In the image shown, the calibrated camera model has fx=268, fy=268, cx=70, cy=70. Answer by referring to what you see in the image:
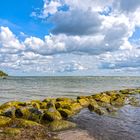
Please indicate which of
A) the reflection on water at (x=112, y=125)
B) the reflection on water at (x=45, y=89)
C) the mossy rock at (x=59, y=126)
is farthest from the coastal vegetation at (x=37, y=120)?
the reflection on water at (x=45, y=89)

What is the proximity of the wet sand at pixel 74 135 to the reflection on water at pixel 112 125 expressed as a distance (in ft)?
1.72

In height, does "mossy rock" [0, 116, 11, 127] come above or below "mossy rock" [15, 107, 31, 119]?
below

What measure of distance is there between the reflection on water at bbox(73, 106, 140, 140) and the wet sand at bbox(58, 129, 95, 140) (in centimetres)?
52

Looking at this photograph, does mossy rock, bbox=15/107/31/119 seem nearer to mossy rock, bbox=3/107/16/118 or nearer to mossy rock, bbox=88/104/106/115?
mossy rock, bbox=3/107/16/118

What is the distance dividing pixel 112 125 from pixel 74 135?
437cm

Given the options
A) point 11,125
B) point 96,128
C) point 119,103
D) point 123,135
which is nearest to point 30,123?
point 11,125

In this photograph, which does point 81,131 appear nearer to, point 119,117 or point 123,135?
point 123,135

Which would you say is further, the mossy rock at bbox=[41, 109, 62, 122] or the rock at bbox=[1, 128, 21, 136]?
the mossy rock at bbox=[41, 109, 62, 122]

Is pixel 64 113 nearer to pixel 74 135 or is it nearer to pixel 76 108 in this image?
pixel 76 108

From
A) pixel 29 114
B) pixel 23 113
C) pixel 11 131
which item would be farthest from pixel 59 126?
pixel 23 113

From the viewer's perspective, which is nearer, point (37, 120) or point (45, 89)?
point (37, 120)

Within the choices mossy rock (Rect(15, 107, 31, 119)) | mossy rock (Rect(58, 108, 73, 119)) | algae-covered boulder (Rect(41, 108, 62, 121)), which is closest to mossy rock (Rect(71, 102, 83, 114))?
mossy rock (Rect(58, 108, 73, 119))

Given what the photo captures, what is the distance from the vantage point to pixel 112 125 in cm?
2003

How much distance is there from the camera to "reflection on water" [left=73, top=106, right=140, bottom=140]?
1711 cm
